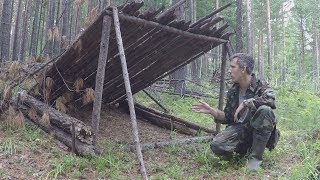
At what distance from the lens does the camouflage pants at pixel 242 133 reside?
14.8 ft

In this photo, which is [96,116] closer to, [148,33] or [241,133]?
[148,33]

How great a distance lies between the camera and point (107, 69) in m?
6.18

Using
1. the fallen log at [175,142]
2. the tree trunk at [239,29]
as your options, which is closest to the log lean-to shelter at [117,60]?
the fallen log at [175,142]

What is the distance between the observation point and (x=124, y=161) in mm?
4941

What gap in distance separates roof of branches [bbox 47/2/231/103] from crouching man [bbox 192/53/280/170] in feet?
4.05

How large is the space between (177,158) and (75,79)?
2.32m

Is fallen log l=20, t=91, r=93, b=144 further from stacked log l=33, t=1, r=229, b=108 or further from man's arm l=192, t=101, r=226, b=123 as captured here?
man's arm l=192, t=101, r=226, b=123

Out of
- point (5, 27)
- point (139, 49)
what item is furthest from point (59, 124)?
point (5, 27)

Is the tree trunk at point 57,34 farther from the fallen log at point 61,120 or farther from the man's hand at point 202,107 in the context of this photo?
the man's hand at point 202,107

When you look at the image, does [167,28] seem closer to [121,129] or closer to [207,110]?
[207,110]

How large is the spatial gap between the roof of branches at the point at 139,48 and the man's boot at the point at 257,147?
209 centimetres

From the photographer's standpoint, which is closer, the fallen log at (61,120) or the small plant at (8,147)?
the small plant at (8,147)

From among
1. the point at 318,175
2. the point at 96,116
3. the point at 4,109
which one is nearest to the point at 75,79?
the point at 4,109

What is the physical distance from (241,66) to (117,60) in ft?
7.14
